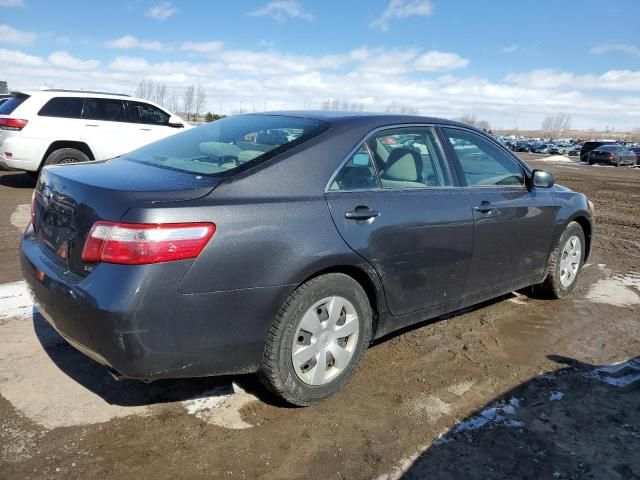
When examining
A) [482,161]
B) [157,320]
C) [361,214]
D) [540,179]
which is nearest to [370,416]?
[361,214]

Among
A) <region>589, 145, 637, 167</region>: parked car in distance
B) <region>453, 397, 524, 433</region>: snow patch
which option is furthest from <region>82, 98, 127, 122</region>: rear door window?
<region>589, 145, 637, 167</region>: parked car in distance

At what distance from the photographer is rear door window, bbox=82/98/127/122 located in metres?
9.73

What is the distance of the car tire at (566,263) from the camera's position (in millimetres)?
4742

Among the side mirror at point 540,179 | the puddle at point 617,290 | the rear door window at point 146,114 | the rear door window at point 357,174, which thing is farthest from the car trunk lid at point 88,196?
the rear door window at point 146,114

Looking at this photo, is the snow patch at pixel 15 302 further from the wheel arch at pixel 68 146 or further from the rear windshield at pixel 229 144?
the wheel arch at pixel 68 146

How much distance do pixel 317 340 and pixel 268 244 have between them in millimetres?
643

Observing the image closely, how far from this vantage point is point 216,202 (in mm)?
2504

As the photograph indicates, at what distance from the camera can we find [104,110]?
32.7 ft

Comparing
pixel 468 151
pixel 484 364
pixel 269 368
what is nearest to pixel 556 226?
pixel 468 151

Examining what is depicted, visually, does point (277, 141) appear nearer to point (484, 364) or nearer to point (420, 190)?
point (420, 190)

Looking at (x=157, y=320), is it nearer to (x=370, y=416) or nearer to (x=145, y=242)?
(x=145, y=242)

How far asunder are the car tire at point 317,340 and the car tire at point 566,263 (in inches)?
94.8

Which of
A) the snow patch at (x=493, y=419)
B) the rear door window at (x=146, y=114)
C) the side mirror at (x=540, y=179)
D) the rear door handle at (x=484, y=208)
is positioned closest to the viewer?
the snow patch at (x=493, y=419)

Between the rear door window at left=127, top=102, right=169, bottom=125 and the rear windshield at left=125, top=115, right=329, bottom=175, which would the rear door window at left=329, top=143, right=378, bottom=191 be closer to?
the rear windshield at left=125, top=115, right=329, bottom=175
